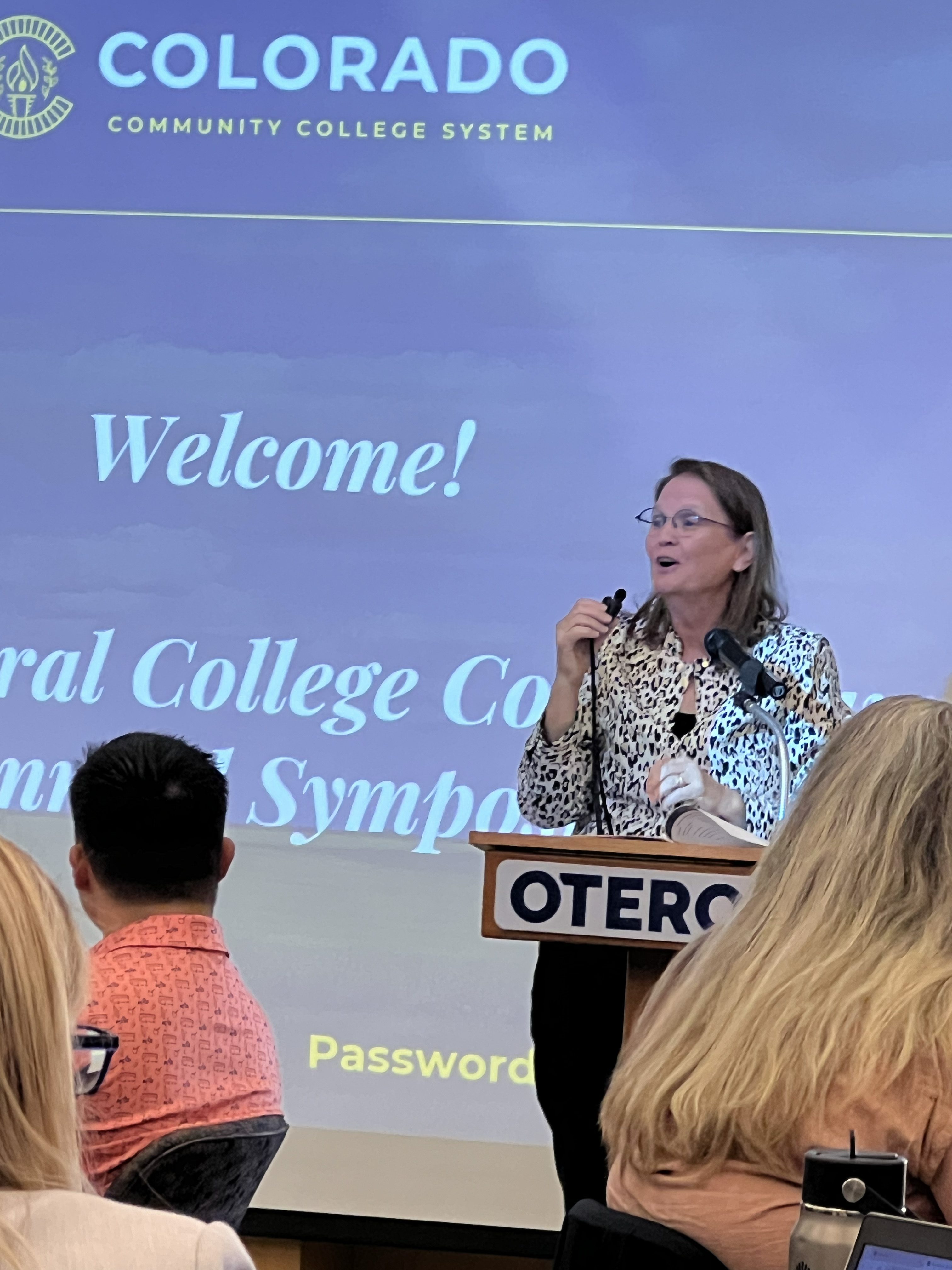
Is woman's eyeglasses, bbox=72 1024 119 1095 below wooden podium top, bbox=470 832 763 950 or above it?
below

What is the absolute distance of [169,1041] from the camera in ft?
6.10

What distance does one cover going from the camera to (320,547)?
11.9 ft

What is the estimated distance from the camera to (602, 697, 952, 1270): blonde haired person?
4.37 ft

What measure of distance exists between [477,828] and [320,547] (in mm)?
705

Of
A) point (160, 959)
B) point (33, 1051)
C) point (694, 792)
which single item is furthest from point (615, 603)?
point (33, 1051)

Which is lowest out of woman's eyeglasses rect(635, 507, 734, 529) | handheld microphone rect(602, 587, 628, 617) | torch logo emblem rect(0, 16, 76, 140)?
handheld microphone rect(602, 587, 628, 617)

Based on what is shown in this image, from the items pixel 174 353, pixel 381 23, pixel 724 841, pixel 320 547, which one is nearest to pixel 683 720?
pixel 724 841

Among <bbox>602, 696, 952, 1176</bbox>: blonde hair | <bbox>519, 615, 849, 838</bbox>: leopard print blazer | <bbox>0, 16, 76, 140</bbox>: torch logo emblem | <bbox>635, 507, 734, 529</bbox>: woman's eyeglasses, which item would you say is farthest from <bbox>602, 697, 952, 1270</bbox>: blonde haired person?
<bbox>0, 16, 76, 140</bbox>: torch logo emblem

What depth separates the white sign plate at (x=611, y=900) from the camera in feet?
6.96

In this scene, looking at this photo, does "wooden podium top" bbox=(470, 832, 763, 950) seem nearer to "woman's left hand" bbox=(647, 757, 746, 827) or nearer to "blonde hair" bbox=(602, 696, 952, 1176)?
"woman's left hand" bbox=(647, 757, 746, 827)

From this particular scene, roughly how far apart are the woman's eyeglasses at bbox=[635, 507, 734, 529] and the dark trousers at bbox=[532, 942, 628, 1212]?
88 cm

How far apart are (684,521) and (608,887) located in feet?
3.70

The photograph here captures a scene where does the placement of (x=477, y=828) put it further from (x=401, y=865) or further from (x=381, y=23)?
(x=381, y=23)

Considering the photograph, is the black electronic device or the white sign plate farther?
the white sign plate
